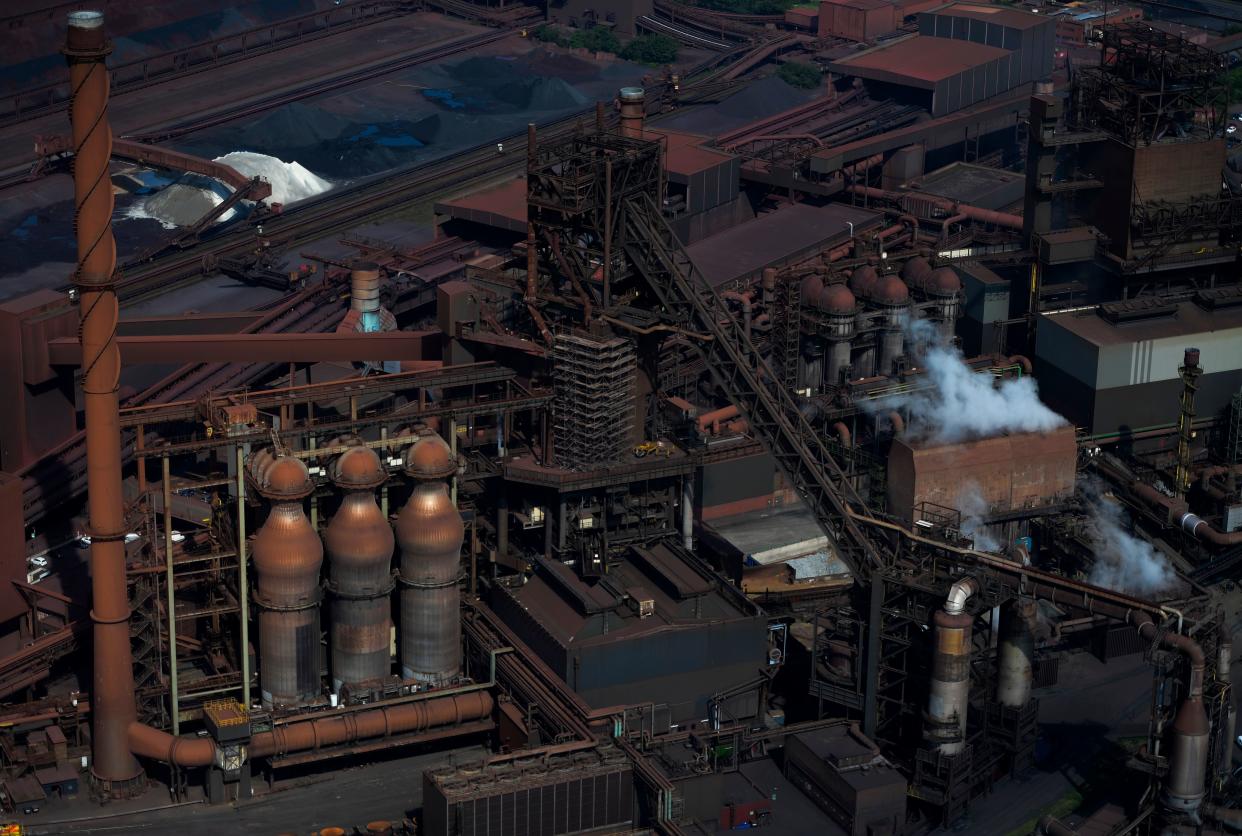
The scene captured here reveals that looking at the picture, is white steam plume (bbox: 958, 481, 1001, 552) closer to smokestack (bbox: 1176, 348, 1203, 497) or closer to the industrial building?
the industrial building

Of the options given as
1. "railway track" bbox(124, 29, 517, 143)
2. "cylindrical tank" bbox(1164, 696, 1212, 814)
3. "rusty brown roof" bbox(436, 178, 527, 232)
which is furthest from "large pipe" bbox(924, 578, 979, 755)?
"railway track" bbox(124, 29, 517, 143)

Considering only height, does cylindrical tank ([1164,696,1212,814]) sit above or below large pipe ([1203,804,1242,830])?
above

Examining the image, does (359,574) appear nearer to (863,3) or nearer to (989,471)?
(989,471)

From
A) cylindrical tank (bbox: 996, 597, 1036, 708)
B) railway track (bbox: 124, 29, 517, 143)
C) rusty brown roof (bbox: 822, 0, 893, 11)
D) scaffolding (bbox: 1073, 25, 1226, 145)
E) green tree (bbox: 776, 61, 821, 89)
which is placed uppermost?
scaffolding (bbox: 1073, 25, 1226, 145)

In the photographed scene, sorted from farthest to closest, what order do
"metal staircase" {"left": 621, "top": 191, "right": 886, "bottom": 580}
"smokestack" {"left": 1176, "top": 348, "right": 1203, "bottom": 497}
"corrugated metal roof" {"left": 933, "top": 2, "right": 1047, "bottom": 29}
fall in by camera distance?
"corrugated metal roof" {"left": 933, "top": 2, "right": 1047, "bottom": 29}
"smokestack" {"left": 1176, "top": 348, "right": 1203, "bottom": 497}
"metal staircase" {"left": 621, "top": 191, "right": 886, "bottom": 580}

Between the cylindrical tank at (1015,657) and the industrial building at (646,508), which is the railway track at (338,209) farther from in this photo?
the cylindrical tank at (1015,657)

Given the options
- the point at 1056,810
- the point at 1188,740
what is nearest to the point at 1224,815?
the point at 1188,740

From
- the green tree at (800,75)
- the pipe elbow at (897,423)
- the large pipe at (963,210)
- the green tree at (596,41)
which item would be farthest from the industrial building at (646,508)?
the green tree at (596,41)
